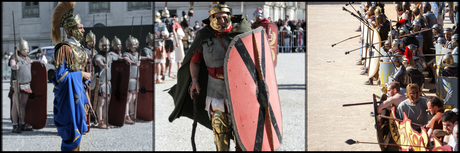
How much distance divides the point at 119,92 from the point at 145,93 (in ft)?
1.71

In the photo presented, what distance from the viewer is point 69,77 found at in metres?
4.45

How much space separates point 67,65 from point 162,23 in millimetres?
5029

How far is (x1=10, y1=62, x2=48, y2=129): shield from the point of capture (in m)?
4.87

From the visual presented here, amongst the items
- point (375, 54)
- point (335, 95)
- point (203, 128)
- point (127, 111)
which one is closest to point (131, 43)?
point (127, 111)

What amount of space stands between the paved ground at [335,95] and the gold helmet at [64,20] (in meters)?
2.72

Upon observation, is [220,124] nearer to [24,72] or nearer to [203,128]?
[203,128]

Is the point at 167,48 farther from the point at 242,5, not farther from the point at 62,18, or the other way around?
the point at 62,18

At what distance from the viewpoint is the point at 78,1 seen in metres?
4.34

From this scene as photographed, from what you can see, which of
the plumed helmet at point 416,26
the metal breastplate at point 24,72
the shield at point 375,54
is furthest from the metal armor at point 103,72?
the plumed helmet at point 416,26

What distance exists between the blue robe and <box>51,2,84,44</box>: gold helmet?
27cm

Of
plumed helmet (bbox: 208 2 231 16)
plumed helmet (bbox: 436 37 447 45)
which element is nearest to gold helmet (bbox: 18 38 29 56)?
plumed helmet (bbox: 208 2 231 16)

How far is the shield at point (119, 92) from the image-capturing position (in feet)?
15.9

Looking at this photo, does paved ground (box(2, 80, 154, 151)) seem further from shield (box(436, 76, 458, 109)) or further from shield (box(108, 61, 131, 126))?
shield (box(436, 76, 458, 109))

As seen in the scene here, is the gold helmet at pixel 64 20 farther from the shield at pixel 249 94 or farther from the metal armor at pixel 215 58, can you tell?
the shield at pixel 249 94
